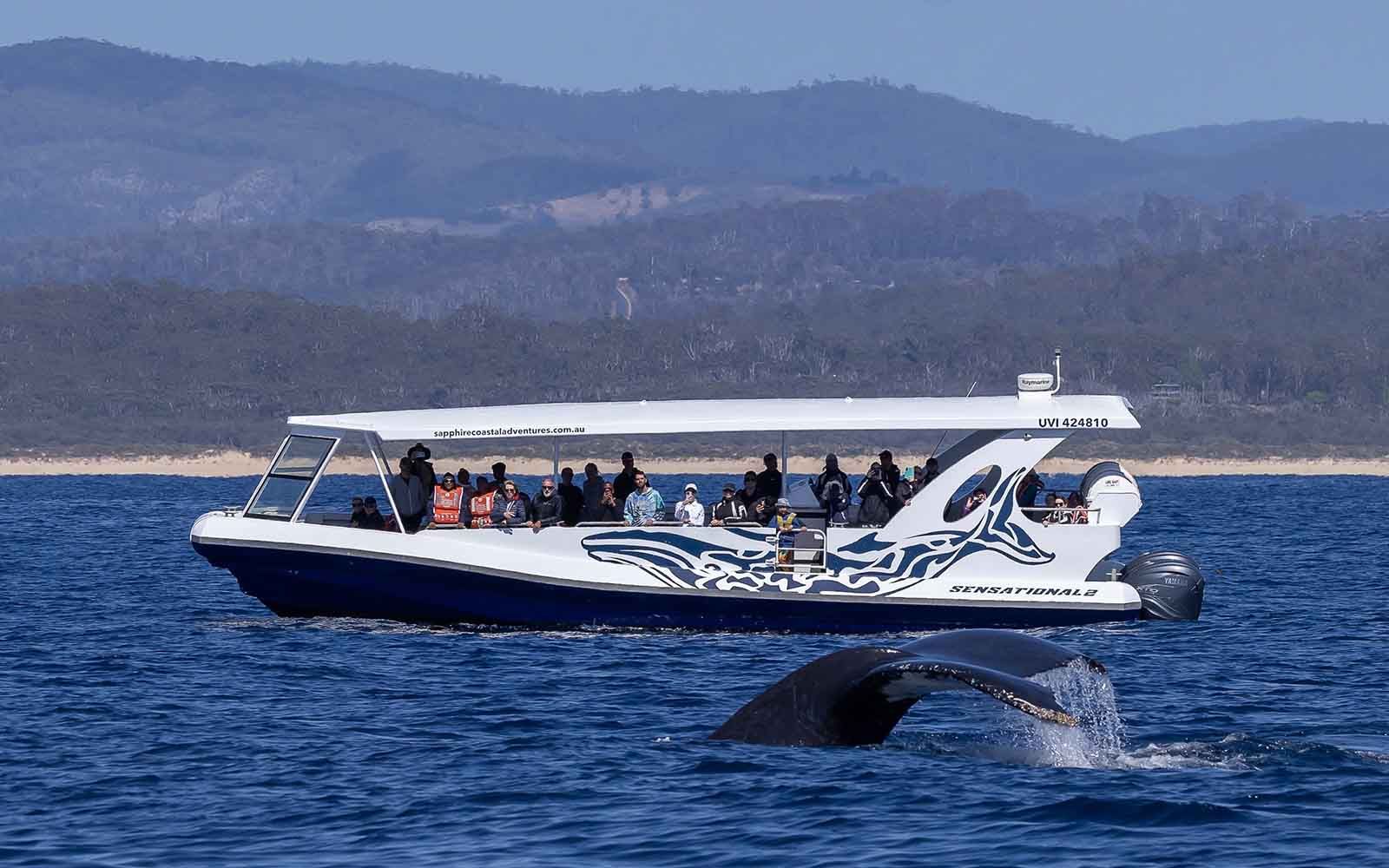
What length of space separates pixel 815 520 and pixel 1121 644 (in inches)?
162

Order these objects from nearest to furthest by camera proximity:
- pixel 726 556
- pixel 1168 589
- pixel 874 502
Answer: pixel 726 556 < pixel 874 502 < pixel 1168 589

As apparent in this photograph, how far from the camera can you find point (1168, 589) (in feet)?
95.7

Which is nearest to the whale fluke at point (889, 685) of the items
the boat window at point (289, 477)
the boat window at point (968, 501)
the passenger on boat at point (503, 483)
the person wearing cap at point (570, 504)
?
the boat window at point (968, 501)

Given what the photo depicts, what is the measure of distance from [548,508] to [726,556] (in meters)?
2.46

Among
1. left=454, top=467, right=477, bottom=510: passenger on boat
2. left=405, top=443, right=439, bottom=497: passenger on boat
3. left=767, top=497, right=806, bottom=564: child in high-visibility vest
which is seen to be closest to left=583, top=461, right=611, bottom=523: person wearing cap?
left=454, top=467, right=477, bottom=510: passenger on boat

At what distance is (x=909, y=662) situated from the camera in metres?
15.3

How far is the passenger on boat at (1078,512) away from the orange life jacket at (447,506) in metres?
7.88

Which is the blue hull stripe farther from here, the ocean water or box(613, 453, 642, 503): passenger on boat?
box(613, 453, 642, 503): passenger on boat

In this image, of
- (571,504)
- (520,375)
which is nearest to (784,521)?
(571,504)

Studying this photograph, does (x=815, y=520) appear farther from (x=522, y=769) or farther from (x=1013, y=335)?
(x=1013, y=335)

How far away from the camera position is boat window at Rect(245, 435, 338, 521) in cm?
2839

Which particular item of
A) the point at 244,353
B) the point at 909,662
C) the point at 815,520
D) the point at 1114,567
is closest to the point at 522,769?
the point at 909,662

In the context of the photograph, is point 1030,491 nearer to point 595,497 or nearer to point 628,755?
point 595,497

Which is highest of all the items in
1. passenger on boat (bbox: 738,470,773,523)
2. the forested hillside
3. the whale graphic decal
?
the forested hillside
